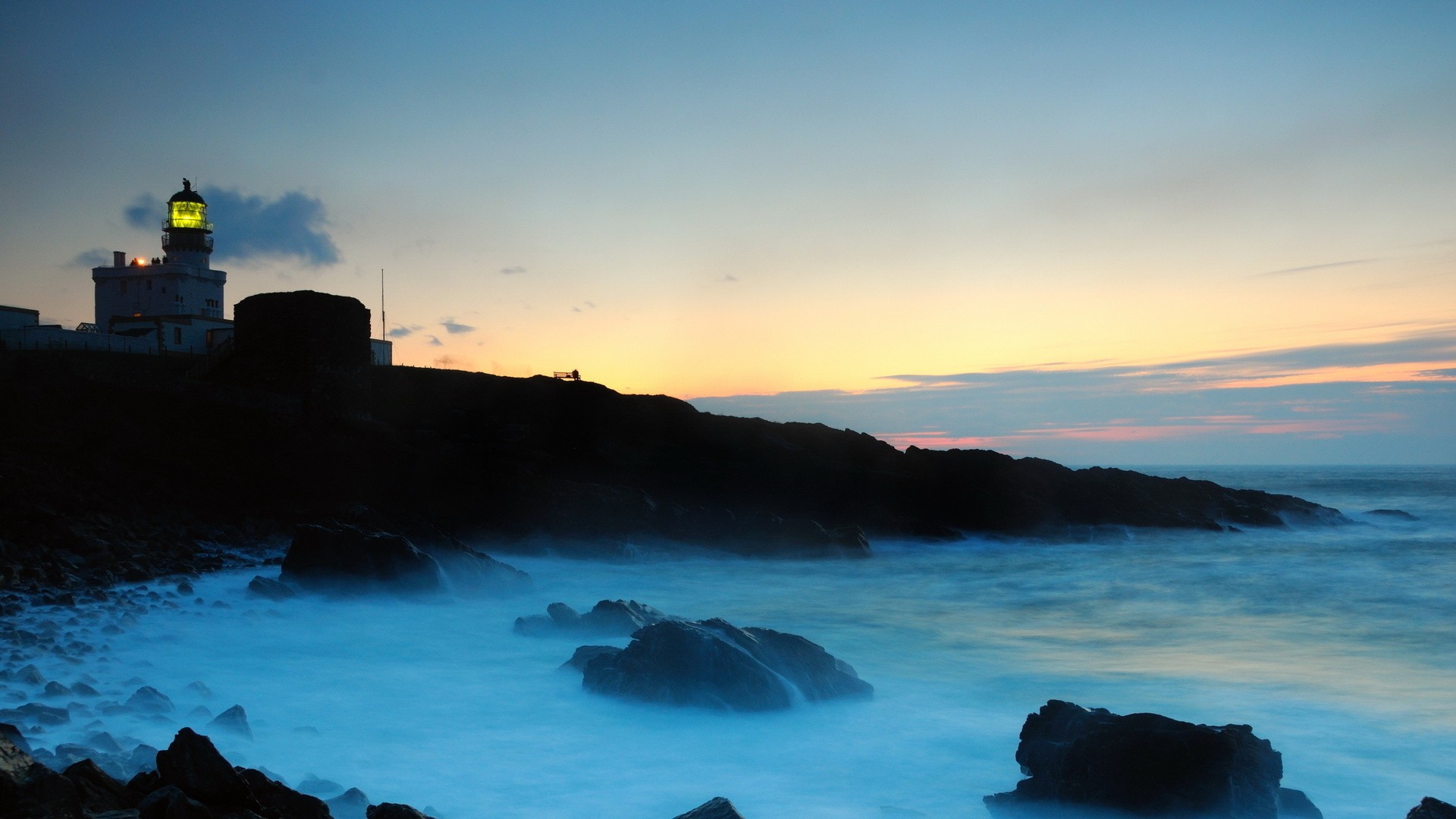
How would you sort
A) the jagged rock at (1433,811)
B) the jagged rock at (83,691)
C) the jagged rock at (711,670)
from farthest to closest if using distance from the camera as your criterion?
the jagged rock at (711,670), the jagged rock at (83,691), the jagged rock at (1433,811)

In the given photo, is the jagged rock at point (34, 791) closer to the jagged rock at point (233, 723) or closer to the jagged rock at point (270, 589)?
the jagged rock at point (233, 723)

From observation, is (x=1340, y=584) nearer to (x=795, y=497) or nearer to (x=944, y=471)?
(x=944, y=471)

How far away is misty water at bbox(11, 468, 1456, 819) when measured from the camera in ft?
18.9

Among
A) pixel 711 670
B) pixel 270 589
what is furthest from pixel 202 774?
pixel 270 589

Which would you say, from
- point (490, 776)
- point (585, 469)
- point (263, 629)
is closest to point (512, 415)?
point (585, 469)

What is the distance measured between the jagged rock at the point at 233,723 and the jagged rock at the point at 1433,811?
6512 mm

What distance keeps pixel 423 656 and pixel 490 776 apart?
3198mm

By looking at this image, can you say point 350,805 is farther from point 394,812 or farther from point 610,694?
point 610,694

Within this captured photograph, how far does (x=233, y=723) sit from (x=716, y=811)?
3615 mm

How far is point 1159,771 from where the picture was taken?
4875 mm

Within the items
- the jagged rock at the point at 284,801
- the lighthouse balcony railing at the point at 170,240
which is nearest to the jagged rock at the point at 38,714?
the jagged rock at the point at 284,801

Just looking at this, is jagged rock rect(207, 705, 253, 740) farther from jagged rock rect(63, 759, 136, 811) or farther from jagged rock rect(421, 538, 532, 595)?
jagged rock rect(421, 538, 532, 595)

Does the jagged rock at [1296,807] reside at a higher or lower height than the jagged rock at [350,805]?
lower

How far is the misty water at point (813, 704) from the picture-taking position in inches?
227
